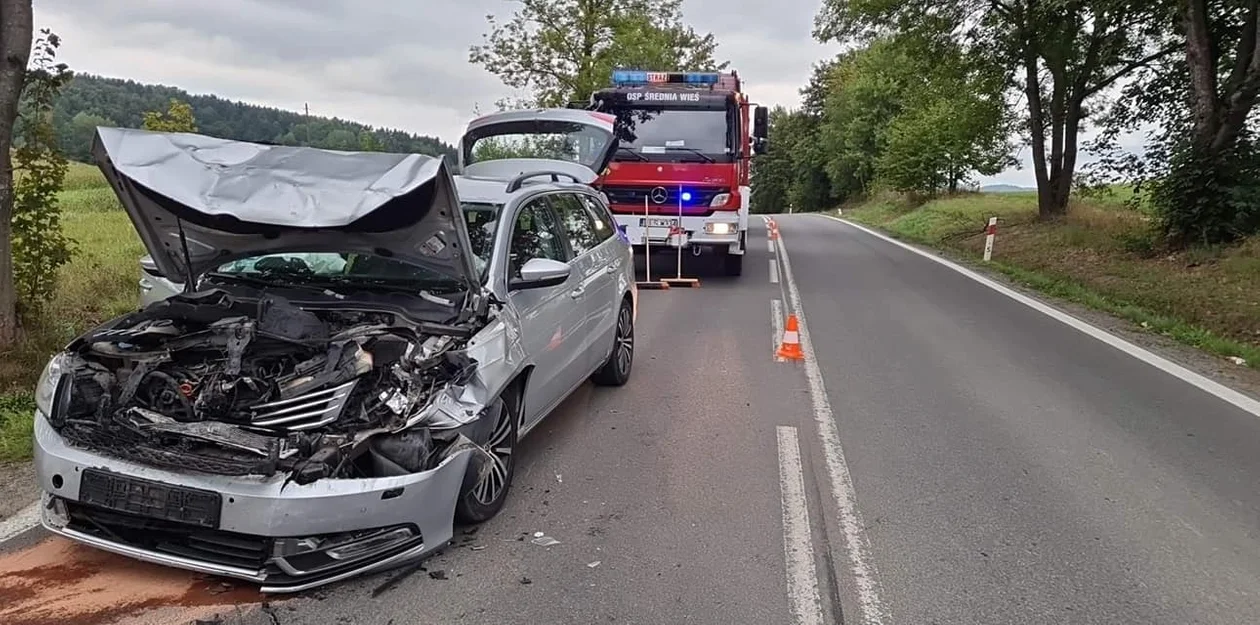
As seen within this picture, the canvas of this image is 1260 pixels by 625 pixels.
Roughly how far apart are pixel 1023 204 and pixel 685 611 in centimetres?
2978

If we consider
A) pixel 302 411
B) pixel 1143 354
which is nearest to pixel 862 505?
pixel 302 411

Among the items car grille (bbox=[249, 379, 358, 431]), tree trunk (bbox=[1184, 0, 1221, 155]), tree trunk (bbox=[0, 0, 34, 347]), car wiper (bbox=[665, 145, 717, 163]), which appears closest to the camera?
car grille (bbox=[249, 379, 358, 431])

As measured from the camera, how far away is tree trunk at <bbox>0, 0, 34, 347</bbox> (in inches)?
217

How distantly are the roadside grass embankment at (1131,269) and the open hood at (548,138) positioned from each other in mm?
7069

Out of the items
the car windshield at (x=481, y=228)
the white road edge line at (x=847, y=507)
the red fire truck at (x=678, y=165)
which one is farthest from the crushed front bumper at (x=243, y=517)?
the red fire truck at (x=678, y=165)

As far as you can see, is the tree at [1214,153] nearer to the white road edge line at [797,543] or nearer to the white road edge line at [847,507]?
the white road edge line at [847,507]

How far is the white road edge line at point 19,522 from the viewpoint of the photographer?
143 inches

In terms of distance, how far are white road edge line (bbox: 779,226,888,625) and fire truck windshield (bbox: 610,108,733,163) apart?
561 cm

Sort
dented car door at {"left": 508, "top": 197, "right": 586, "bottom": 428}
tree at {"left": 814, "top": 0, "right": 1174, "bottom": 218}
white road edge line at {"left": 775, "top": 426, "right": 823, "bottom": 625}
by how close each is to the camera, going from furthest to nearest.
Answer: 1. tree at {"left": 814, "top": 0, "right": 1174, "bottom": 218}
2. dented car door at {"left": 508, "top": 197, "right": 586, "bottom": 428}
3. white road edge line at {"left": 775, "top": 426, "right": 823, "bottom": 625}

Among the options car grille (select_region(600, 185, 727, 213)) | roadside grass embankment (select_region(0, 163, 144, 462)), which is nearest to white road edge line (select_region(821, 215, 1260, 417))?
car grille (select_region(600, 185, 727, 213))

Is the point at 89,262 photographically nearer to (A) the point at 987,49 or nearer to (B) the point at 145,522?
(B) the point at 145,522

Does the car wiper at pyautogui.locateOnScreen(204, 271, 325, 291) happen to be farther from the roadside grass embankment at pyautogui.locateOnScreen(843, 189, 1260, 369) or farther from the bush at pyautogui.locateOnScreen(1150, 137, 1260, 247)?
the bush at pyautogui.locateOnScreen(1150, 137, 1260, 247)

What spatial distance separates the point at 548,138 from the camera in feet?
37.3

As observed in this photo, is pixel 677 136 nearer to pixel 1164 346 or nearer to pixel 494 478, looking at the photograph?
pixel 1164 346
